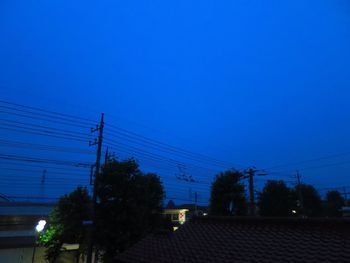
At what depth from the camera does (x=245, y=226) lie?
12.3 m

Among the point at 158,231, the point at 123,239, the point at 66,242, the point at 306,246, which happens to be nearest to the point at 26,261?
the point at 66,242

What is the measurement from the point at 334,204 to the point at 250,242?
161ft

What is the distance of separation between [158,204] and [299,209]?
25.2 metres

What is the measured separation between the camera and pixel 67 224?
69.2 feet

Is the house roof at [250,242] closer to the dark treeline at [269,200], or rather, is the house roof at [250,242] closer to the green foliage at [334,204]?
the dark treeline at [269,200]

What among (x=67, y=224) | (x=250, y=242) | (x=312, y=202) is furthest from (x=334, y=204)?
(x=250, y=242)

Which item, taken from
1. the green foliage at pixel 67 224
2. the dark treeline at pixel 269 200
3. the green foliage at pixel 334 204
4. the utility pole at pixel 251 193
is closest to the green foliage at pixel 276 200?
the dark treeline at pixel 269 200

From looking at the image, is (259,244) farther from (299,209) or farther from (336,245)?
(299,209)

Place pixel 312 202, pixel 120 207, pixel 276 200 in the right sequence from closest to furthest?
pixel 120 207, pixel 276 200, pixel 312 202

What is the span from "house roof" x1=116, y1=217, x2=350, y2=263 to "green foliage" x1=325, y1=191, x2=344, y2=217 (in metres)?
43.1

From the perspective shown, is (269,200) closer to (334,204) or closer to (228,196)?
(228,196)

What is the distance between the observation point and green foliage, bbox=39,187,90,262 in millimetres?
20516

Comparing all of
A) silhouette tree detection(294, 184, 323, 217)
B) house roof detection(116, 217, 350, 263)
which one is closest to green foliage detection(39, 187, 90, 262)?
house roof detection(116, 217, 350, 263)

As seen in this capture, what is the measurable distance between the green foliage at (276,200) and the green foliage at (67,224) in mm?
23221
